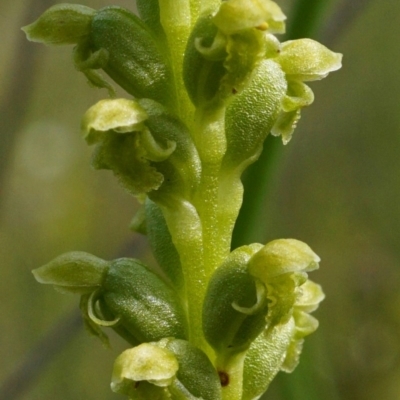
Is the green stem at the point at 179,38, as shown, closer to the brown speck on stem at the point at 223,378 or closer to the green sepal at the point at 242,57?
the green sepal at the point at 242,57

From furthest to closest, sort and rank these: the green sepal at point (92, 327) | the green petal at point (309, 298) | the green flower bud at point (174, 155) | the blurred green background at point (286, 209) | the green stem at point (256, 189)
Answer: the blurred green background at point (286, 209) < the green stem at point (256, 189) < the green petal at point (309, 298) < the green sepal at point (92, 327) < the green flower bud at point (174, 155)

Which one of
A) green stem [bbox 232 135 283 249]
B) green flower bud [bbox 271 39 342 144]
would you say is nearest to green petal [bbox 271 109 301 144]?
green flower bud [bbox 271 39 342 144]

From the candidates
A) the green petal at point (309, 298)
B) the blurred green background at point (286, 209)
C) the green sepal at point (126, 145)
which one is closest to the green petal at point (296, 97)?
the green sepal at point (126, 145)

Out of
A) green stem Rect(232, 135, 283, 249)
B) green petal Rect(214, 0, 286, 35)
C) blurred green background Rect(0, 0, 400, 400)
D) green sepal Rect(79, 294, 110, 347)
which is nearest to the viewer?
green petal Rect(214, 0, 286, 35)

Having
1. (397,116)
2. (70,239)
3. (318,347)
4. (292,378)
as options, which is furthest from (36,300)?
(397,116)

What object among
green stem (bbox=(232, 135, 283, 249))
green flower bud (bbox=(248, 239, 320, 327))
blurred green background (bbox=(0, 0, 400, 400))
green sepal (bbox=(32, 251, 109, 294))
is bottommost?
blurred green background (bbox=(0, 0, 400, 400))

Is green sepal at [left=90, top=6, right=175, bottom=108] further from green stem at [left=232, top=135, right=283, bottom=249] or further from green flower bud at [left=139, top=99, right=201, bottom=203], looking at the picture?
green stem at [left=232, top=135, right=283, bottom=249]
